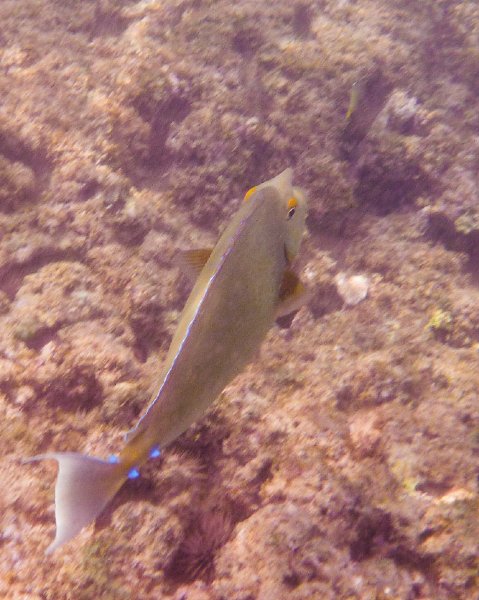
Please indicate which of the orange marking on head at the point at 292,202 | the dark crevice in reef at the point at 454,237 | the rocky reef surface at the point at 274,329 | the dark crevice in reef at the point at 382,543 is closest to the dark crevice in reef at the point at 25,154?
the rocky reef surface at the point at 274,329

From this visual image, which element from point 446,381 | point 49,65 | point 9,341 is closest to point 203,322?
point 9,341

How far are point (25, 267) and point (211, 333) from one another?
2030 millimetres

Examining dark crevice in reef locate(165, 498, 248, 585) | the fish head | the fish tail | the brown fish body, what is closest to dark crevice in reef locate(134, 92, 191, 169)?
the fish head

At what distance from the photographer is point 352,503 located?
2.38m

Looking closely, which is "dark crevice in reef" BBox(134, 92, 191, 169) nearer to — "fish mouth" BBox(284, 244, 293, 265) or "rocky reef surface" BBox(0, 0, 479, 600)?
"rocky reef surface" BBox(0, 0, 479, 600)

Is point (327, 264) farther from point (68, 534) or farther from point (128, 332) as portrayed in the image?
point (68, 534)

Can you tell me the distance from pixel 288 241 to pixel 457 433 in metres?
1.73

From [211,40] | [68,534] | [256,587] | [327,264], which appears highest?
[211,40]

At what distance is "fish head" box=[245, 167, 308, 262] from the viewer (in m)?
1.85

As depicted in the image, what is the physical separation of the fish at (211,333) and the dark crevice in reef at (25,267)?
163 centimetres

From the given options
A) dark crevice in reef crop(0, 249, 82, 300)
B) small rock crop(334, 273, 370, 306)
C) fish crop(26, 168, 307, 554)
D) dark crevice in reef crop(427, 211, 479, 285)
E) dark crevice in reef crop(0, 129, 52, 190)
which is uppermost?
fish crop(26, 168, 307, 554)

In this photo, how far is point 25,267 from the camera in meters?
3.06

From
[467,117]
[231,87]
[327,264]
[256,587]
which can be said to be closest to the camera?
[256,587]

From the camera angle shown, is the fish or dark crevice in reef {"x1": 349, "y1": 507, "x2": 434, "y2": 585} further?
dark crevice in reef {"x1": 349, "y1": 507, "x2": 434, "y2": 585}
